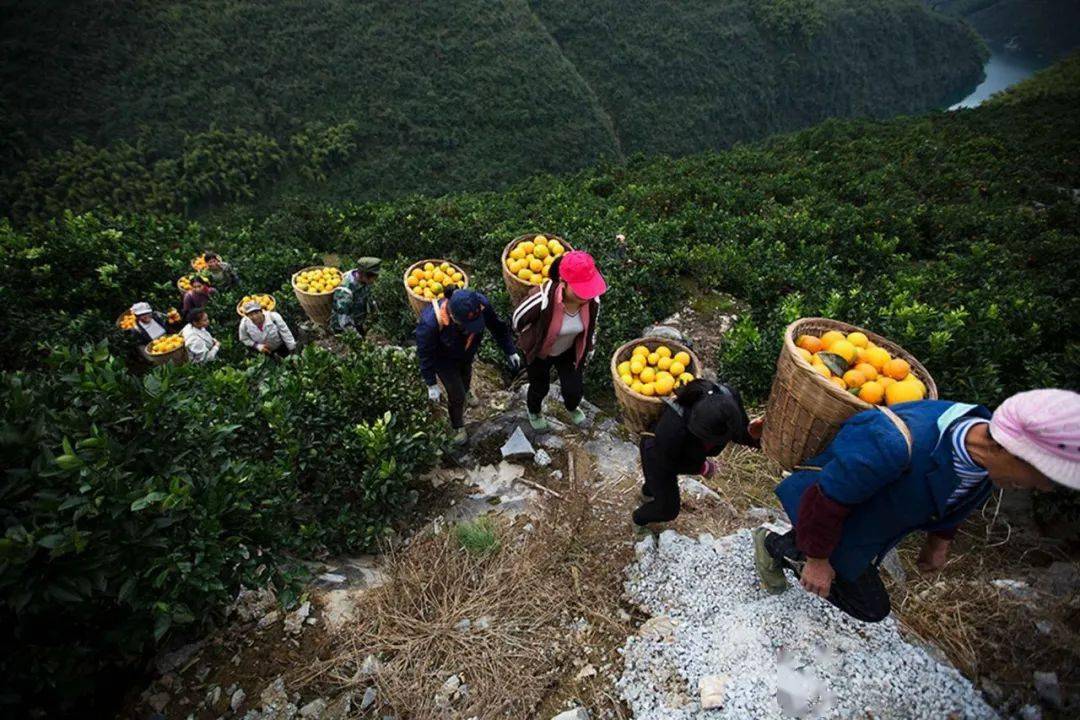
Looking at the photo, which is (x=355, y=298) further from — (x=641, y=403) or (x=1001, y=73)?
(x=1001, y=73)

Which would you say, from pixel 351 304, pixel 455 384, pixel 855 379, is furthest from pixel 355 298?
pixel 855 379

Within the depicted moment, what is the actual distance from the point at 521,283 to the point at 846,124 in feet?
99.4

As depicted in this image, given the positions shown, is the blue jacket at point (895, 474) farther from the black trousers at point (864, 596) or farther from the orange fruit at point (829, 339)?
the orange fruit at point (829, 339)

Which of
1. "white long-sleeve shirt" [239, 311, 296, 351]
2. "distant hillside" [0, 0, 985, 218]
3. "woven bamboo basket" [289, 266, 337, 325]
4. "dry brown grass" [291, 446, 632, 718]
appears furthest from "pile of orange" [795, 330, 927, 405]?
"distant hillside" [0, 0, 985, 218]

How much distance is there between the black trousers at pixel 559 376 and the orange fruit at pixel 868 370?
2.28m

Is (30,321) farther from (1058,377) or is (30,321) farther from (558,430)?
(1058,377)

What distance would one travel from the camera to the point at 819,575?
262cm

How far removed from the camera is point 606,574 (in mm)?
3703

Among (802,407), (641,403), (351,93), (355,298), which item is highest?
(351,93)

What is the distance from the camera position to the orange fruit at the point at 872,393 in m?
3.04

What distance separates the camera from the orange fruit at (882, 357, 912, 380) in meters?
3.24

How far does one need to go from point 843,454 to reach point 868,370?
1.24 m

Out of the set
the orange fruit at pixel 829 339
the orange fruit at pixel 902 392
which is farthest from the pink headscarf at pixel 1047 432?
the orange fruit at pixel 829 339

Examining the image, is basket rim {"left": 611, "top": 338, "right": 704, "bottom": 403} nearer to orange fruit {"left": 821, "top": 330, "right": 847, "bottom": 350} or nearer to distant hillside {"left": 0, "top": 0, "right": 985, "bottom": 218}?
orange fruit {"left": 821, "top": 330, "right": 847, "bottom": 350}
